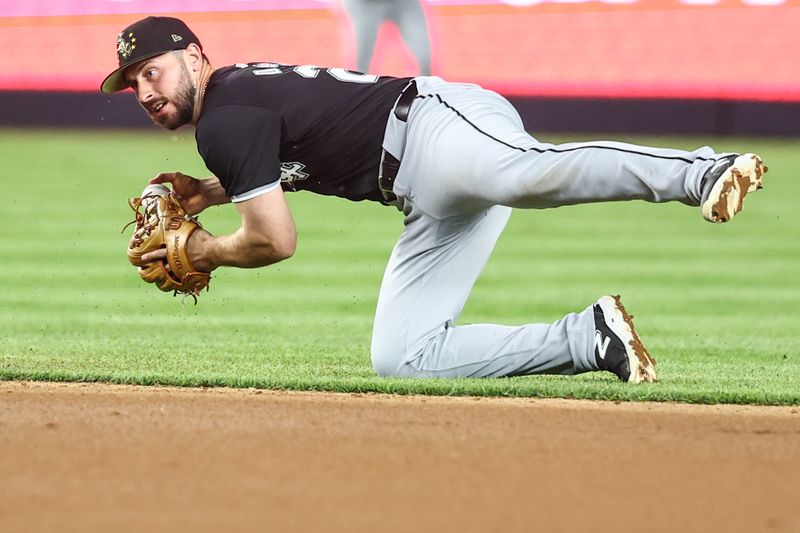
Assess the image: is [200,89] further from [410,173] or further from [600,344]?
[600,344]

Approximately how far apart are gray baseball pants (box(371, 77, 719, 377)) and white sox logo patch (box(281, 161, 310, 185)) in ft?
1.01

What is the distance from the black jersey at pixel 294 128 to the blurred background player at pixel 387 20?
7.01 m

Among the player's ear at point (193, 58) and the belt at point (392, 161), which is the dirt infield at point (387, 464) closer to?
the belt at point (392, 161)

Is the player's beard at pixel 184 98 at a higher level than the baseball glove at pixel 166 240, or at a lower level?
higher

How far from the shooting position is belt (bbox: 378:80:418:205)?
4418 mm

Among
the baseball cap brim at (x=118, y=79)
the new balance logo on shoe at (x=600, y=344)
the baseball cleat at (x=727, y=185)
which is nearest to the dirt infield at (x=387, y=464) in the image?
the new balance logo on shoe at (x=600, y=344)

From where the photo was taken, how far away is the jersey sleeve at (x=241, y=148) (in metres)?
4.11

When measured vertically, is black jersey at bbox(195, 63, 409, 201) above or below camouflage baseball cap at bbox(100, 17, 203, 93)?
below

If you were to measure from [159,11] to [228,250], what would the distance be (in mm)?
7792

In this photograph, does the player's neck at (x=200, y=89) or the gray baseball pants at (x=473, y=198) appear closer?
the gray baseball pants at (x=473, y=198)

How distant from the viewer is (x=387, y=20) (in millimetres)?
11688

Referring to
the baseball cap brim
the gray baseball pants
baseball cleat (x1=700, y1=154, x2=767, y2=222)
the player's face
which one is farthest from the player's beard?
baseball cleat (x1=700, y1=154, x2=767, y2=222)

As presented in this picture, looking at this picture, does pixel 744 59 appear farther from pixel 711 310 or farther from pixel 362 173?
pixel 362 173

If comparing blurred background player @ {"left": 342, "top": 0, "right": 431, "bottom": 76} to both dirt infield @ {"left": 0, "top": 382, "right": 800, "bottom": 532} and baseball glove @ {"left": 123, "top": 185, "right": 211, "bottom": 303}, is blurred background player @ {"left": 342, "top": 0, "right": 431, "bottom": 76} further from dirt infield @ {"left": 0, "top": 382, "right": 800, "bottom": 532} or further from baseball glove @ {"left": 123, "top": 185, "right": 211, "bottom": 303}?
dirt infield @ {"left": 0, "top": 382, "right": 800, "bottom": 532}
